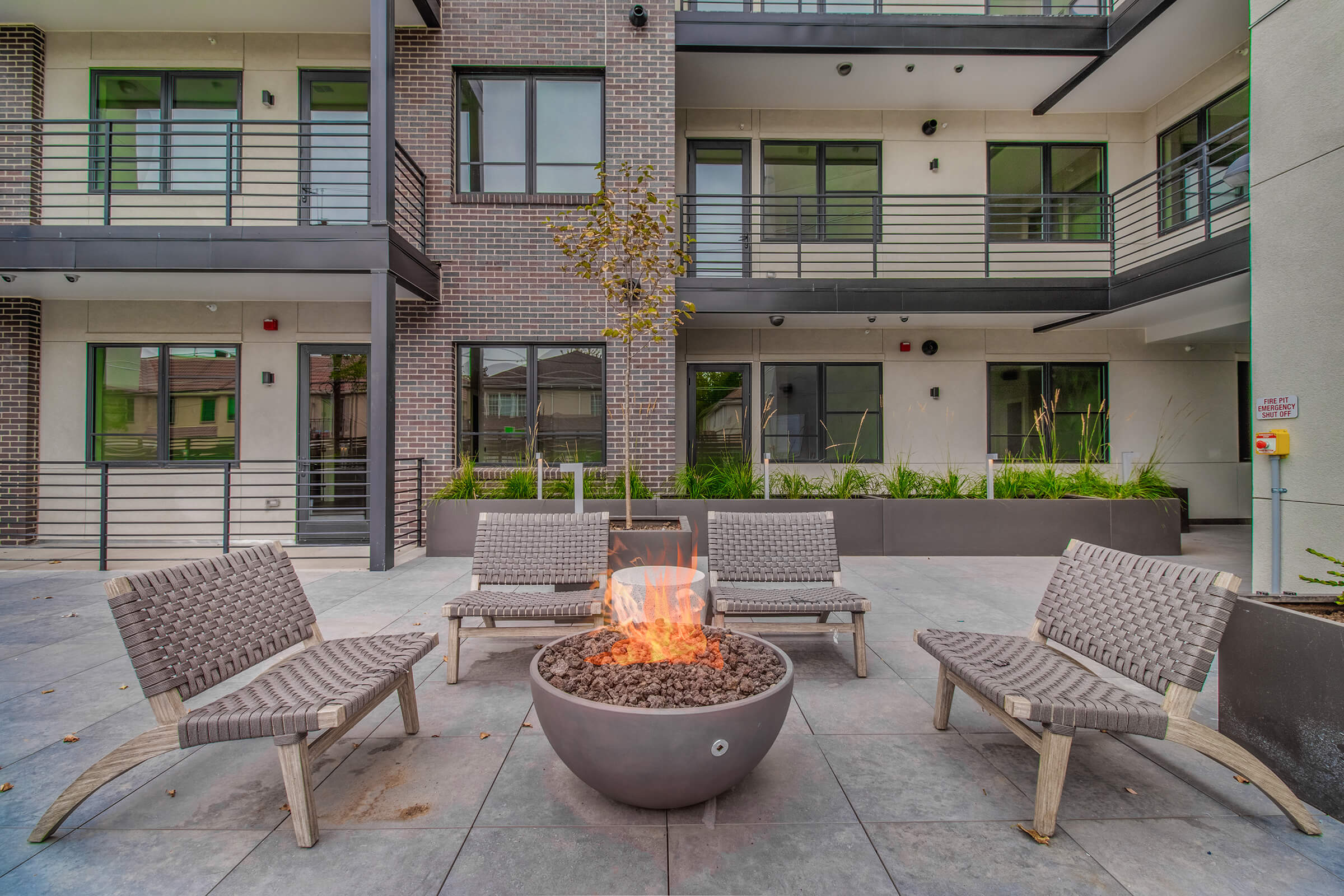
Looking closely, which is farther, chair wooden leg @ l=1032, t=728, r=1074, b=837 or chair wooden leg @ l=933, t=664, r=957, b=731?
chair wooden leg @ l=933, t=664, r=957, b=731

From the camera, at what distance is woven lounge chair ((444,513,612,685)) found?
3.28m

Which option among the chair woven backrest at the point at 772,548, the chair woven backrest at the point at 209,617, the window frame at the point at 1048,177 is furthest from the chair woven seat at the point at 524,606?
the window frame at the point at 1048,177

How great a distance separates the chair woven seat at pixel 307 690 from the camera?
1764 millimetres

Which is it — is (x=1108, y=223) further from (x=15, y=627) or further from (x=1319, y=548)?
(x=15, y=627)

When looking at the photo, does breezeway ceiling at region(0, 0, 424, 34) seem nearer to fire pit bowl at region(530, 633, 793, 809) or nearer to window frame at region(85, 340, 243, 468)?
window frame at region(85, 340, 243, 468)

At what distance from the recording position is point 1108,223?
27.7ft

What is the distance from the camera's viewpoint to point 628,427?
5570 mm

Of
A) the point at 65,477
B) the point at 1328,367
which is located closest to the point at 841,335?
the point at 1328,367

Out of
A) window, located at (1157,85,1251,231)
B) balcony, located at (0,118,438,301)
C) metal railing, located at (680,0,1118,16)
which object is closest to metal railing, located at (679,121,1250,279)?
window, located at (1157,85,1251,231)

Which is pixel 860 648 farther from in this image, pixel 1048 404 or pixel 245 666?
pixel 1048 404

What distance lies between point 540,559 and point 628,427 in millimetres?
2095

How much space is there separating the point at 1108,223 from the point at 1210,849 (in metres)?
9.20

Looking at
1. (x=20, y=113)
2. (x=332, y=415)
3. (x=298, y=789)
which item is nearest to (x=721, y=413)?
(x=332, y=415)

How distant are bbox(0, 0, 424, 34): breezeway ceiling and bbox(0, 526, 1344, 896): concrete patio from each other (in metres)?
7.45
